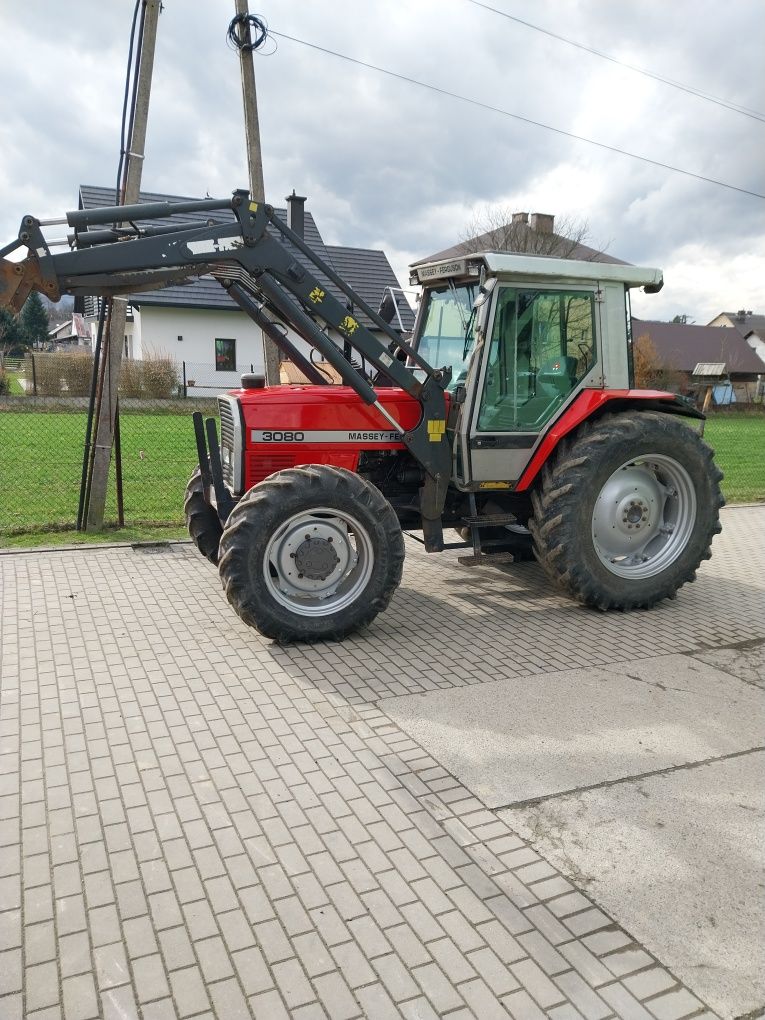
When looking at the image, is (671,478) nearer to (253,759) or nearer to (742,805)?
(742,805)

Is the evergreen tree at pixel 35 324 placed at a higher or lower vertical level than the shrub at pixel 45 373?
higher

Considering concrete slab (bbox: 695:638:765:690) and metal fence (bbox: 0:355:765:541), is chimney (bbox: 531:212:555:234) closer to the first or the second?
metal fence (bbox: 0:355:765:541)

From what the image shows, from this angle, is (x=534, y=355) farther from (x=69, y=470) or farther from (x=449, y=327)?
(x=69, y=470)

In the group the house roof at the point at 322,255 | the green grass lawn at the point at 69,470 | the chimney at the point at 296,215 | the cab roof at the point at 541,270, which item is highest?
the house roof at the point at 322,255

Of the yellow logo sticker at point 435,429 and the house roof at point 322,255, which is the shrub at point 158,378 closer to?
the house roof at point 322,255

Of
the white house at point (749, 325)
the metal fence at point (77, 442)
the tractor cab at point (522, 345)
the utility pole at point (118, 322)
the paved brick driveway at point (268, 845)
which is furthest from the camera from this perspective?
the white house at point (749, 325)

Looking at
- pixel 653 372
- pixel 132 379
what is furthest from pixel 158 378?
pixel 653 372

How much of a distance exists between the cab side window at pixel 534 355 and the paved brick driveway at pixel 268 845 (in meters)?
1.67

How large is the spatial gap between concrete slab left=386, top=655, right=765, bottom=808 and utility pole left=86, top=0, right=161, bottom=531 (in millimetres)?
4956

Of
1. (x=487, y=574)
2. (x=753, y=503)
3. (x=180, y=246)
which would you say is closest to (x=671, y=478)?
(x=487, y=574)

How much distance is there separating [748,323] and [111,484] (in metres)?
82.9

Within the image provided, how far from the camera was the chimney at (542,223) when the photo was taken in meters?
26.0

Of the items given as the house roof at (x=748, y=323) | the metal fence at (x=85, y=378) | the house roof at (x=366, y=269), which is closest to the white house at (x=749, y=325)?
the house roof at (x=748, y=323)

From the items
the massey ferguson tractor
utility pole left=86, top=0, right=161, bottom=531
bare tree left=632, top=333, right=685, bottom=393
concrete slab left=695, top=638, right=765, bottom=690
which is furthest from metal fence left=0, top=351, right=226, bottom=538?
bare tree left=632, top=333, right=685, bottom=393
